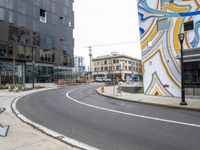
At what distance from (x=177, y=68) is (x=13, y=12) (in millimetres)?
40308

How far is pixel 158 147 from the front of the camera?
5773 millimetres

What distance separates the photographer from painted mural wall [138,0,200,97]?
695 inches

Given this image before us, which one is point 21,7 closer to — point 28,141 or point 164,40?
point 164,40

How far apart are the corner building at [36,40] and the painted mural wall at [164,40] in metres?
24.3

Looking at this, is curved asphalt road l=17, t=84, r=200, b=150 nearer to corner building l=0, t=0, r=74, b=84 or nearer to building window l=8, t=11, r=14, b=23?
corner building l=0, t=0, r=74, b=84

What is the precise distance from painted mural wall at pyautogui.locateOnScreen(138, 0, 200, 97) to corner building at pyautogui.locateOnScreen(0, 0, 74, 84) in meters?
24.3

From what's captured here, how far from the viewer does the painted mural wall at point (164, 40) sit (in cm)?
1766

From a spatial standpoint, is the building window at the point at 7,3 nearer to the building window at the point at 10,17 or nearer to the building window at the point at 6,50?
the building window at the point at 10,17

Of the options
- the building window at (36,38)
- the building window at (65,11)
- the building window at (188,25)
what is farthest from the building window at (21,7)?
the building window at (188,25)

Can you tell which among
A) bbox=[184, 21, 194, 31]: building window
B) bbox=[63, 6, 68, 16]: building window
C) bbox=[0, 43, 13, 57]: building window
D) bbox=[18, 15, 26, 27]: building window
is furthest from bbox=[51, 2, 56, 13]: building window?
Answer: bbox=[184, 21, 194, 31]: building window

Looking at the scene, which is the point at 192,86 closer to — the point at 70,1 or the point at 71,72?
the point at 71,72

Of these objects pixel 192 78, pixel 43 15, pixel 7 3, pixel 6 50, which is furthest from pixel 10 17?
pixel 192 78

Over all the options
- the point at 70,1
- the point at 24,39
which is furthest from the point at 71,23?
the point at 24,39

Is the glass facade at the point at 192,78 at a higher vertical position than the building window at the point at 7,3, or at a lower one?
lower
